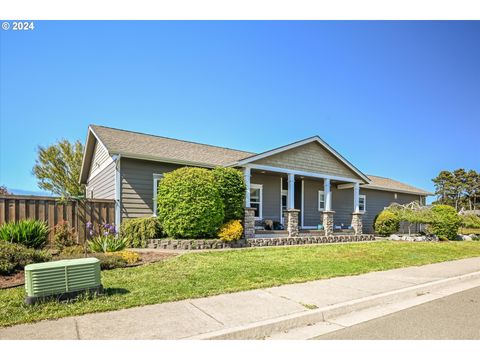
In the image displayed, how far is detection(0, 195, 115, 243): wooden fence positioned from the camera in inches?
421

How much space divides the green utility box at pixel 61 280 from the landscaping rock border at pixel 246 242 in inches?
243

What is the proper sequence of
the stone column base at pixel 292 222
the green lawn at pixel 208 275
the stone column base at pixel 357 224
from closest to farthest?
1. the green lawn at pixel 208 275
2. the stone column base at pixel 292 222
3. the stone column base at pixel 357 224

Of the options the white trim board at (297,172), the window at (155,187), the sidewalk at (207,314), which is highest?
the white trim board at (297,172)

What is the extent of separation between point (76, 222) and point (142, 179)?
122 inches

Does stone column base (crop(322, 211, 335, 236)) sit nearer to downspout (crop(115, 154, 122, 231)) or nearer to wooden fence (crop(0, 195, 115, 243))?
downspout (crop(115, 154, 122, 231))

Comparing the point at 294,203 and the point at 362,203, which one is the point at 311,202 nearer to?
the point at 294,203

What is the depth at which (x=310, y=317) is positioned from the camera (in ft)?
15.3

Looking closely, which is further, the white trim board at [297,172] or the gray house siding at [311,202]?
the gray house siding at [311,202]

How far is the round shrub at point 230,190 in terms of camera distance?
13.0m

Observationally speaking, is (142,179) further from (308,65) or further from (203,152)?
(308,65)

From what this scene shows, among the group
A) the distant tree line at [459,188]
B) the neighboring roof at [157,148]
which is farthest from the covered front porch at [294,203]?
the distant tree line at [459,188]

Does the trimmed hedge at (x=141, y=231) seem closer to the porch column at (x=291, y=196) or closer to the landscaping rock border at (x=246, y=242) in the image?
the landscaping rock border at (x=246, y=242)

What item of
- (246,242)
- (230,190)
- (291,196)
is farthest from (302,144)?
(246,242)

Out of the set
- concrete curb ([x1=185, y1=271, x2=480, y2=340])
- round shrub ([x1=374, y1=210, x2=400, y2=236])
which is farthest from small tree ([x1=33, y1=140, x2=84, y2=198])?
concrete curb ([x1=185, y1=271, x2=480, y2=340])
